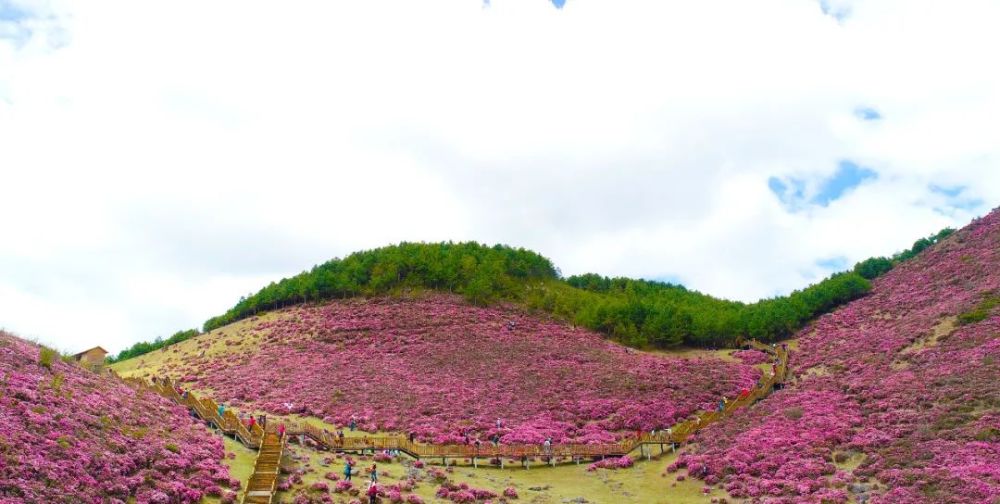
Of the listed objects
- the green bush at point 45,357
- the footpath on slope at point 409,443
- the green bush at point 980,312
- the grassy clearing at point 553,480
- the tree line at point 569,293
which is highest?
the tree line at point 569,293

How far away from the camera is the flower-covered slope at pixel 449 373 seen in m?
54.1

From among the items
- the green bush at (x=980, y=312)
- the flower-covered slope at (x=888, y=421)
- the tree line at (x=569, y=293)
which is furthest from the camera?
the tree line at (x=569, y=293)

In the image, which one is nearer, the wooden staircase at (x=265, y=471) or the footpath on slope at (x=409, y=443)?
the wooden staircase at (x=265, y=471)

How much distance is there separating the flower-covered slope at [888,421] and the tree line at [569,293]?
16402 mm

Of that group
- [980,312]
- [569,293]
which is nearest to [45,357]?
[980,312]

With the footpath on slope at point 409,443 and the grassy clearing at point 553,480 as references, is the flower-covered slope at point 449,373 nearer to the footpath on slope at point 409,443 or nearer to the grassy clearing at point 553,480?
the footpath on slope at point 409,443

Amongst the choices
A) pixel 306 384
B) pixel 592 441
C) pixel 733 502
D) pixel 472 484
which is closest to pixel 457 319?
pixel 306 384

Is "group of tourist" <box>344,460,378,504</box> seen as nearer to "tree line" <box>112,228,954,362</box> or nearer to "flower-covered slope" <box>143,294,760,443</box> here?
"flower-covered slope" <box>143,294,760,443</box>

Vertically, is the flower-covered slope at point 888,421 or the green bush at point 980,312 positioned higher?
the green bush at point 980,312

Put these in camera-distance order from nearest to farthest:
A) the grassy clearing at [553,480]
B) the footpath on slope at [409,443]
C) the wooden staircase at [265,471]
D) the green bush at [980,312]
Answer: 1. the wooden staircase at [265,471]
2. the grassy clearing at [553,480]
3. the footpath on slope at [409,443]
4. the green bush at [980,312]

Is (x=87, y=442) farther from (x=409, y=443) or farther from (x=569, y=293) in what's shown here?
(x=569, y=293)

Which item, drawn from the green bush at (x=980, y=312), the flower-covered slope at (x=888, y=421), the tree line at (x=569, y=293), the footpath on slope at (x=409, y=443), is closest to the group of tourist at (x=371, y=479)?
the footpath on slope at (x=409, y=443)

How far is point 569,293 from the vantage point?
330 ft

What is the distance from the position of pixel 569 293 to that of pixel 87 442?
7641 cm
